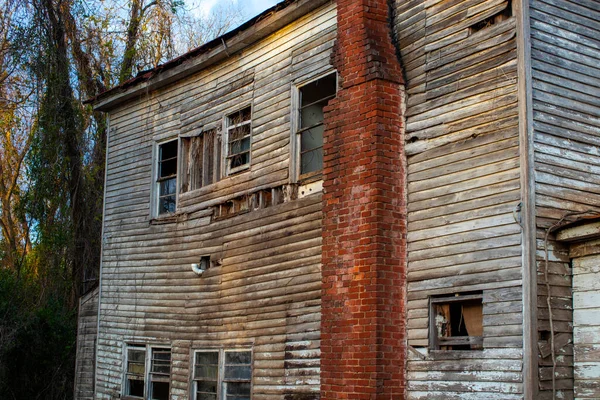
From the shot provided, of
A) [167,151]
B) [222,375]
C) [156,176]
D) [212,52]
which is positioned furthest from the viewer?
[167,151]

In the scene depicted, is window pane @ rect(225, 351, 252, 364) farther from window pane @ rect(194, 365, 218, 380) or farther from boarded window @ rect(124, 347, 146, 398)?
boarded window @ rect(124, 347, 146, 398)

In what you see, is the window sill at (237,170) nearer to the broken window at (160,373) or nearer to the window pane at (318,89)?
the window pane at (318,89)

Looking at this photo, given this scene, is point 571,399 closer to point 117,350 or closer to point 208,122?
point 208,122

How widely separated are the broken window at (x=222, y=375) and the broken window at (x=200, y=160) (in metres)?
3.20

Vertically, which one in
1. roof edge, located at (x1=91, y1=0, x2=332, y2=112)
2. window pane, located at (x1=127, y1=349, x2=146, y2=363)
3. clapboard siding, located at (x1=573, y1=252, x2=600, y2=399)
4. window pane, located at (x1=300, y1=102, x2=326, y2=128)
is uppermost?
roof edge, located at (x1=91, y1=0, x2=332, y2=112)

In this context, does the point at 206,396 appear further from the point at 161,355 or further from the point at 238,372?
the point at 161,355

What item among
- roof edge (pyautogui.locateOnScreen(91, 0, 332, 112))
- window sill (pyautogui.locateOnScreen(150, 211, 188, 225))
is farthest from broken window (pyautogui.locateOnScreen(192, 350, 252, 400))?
roof edge (pyautogui.locateOnScreen(91, 0, 332, 112))

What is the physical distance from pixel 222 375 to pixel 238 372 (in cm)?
38

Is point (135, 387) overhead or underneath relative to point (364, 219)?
underneath

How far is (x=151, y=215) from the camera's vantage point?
53.4 ft

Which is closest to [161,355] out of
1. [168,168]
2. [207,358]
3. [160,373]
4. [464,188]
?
[160,373]

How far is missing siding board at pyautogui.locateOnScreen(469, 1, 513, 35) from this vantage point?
9.59 m

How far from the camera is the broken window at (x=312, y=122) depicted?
12594 millimetres

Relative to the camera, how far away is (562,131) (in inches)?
367
